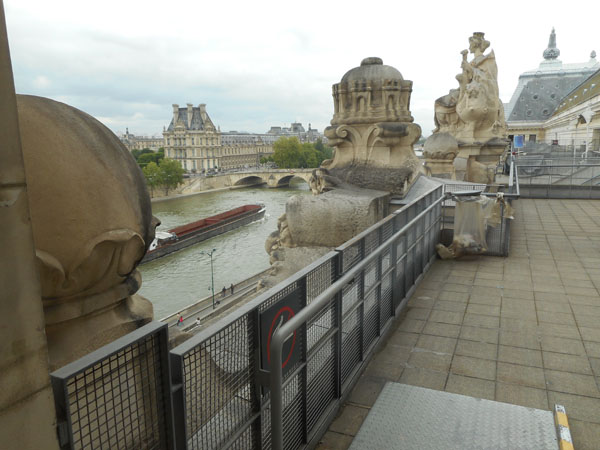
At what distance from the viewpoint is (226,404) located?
6.41 feet

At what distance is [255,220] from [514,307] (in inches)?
1733

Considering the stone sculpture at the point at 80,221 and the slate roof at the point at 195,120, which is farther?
the slate roof at the point at 195,120

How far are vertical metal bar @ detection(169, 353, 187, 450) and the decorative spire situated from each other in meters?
103

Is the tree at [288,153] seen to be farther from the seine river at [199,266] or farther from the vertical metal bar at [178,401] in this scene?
the vertical metal bar at [178,401]

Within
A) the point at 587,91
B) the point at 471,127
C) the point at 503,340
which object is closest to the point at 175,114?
the point at 587,91

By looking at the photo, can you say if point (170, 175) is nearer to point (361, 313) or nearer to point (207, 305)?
point (207, 305)

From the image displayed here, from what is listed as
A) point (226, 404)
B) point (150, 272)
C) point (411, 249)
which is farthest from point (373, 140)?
point (150, 272)

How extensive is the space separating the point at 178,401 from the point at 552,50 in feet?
340

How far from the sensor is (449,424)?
2.80m

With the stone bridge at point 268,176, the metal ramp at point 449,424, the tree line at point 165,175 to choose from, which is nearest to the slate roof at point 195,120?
the stone bridge at point 268,176

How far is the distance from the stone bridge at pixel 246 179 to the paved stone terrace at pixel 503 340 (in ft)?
226

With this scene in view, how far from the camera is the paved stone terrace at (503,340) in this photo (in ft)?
10.3

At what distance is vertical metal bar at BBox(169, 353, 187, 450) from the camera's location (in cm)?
159

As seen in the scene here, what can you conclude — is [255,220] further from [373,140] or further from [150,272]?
[373,140]
